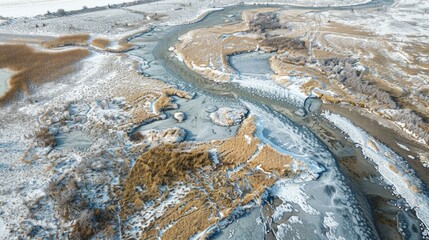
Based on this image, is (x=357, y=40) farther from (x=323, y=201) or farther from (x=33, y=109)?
(x=33, y=109)

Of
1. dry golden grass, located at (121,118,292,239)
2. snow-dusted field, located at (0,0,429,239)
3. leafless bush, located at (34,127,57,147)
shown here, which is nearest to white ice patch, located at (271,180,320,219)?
snow-dusted field, located at (0,0,429,239)

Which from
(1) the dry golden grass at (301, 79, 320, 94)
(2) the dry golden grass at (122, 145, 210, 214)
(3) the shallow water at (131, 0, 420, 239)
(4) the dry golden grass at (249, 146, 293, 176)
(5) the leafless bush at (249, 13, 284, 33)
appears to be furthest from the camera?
(5) the leafless bush at (249, 13, 284, 33)

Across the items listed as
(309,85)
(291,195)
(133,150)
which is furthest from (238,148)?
(309,85)

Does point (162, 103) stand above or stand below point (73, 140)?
above

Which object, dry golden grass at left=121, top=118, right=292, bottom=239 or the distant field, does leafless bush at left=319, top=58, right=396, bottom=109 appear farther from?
the distant field

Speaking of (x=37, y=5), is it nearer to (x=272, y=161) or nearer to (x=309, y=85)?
(x=309, y=85)

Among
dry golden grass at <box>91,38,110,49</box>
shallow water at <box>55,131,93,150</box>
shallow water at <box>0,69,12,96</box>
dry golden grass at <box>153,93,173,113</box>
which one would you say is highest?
dry golden grass at <box>91,38,110,49</box>
